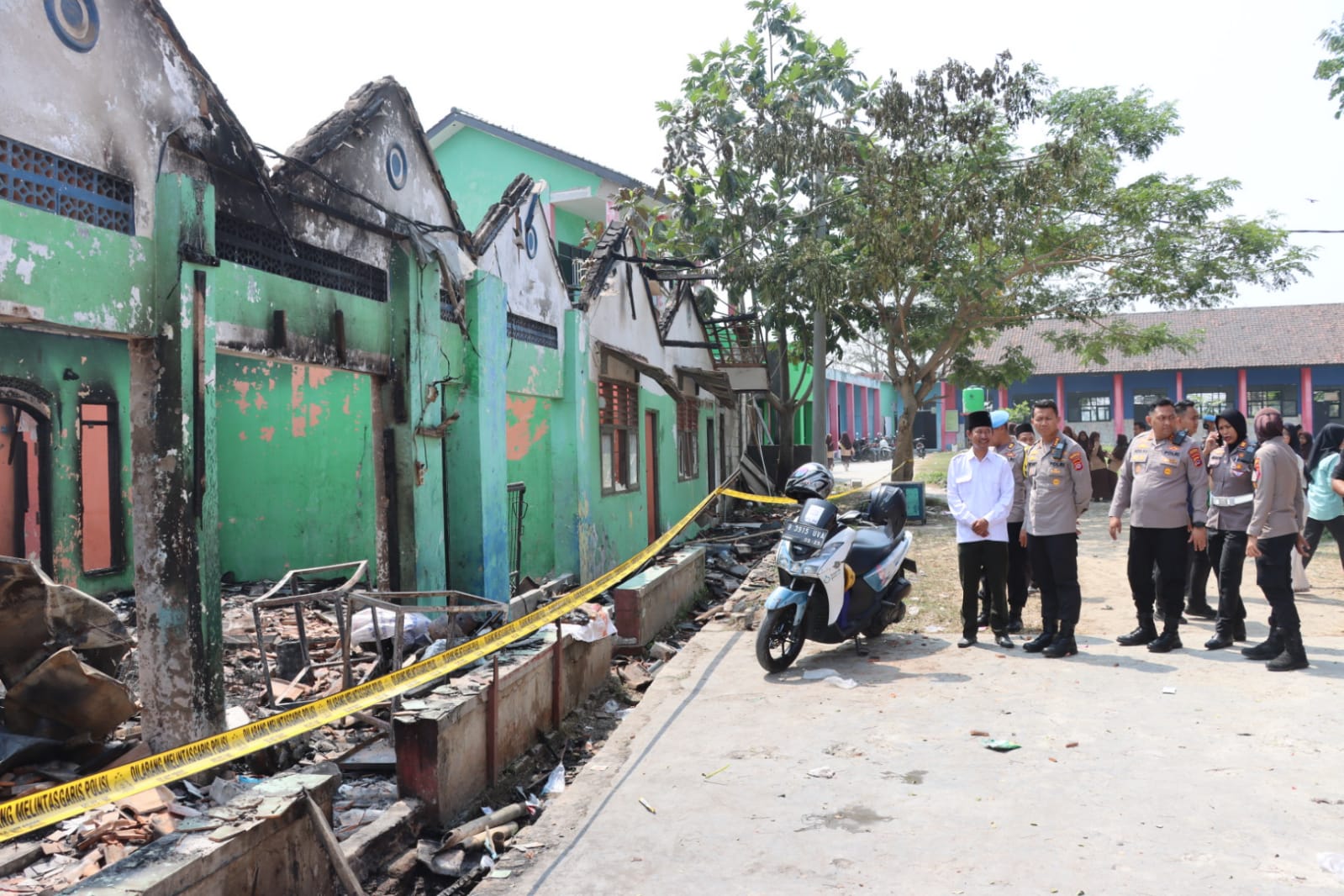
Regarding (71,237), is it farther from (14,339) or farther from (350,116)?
(14,339)

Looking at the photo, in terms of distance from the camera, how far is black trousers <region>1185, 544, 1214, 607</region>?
784 centimetres

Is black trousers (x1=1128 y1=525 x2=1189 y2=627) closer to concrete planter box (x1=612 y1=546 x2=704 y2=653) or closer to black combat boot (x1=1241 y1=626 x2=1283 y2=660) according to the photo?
black combat boot (x1=1241 y1=626 x2=1283 y2=660)

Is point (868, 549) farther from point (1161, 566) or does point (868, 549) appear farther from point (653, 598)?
point (653, 598)

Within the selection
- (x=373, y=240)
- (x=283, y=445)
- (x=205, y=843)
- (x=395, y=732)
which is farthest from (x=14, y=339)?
(x=205, y=843)

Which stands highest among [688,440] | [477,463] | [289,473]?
[688,440]

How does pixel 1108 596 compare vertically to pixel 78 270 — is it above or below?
below

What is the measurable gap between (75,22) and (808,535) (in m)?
5.22

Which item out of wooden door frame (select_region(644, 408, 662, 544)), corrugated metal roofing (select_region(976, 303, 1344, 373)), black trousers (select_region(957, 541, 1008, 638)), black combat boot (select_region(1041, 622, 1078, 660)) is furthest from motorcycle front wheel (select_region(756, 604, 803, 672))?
corrugated metal roofing (select_region(976, 303, 1344, 373))

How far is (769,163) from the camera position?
15430 millimetres

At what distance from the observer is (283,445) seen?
1178 cm

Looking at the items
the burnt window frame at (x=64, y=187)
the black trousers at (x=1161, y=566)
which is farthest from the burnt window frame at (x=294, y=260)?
the black trousers at (x=1161, y=566)

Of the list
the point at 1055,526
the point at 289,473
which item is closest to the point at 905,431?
the point at 289,473

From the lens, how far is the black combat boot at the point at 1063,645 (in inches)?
269

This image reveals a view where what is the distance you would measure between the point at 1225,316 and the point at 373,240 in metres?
43.2
